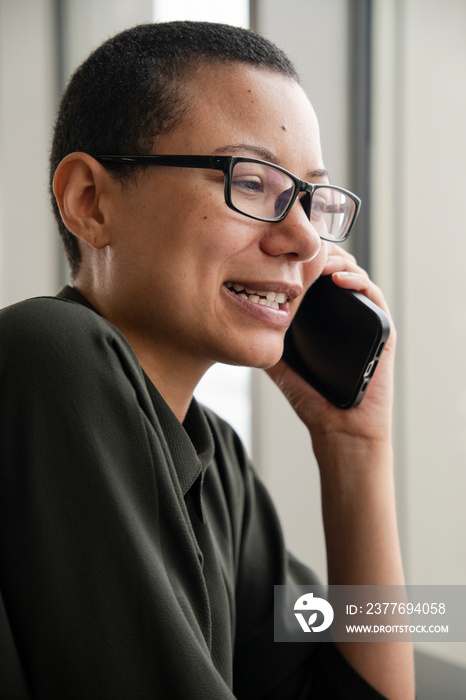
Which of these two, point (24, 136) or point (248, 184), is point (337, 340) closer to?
point (248, 184)

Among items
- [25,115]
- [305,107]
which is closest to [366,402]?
[305,107]

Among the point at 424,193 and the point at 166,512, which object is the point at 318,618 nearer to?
the point at 166,512

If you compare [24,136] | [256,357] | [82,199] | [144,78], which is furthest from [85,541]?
[24,136]

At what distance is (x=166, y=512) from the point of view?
0.61 meters

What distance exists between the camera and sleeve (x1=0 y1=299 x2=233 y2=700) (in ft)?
1.75

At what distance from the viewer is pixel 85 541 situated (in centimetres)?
55

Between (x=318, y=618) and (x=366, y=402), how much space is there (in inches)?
14.2

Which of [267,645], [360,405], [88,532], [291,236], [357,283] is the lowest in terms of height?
[267,645]

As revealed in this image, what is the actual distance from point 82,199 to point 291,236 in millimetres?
278

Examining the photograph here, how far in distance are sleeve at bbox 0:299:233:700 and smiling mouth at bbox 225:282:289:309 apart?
0.90ft

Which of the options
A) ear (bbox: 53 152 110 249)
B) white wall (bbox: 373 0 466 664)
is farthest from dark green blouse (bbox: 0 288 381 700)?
white wall (bbox: 373 0 466 664)

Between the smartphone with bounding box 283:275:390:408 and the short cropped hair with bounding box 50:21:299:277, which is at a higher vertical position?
the short cropped hair with bounding box 50:21:299:277

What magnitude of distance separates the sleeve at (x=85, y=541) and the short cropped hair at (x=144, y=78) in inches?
13.9

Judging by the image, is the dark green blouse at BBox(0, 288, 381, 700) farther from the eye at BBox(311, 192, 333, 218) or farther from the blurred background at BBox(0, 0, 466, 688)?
the blurred background at BBox(0, 0, 466, 688)
